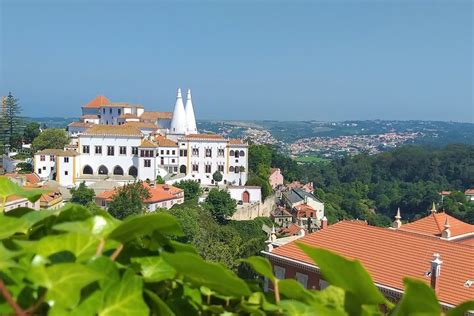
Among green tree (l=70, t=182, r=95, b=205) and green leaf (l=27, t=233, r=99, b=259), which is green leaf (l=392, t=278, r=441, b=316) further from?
green tree (l=70, t=182, r=95, b=205)

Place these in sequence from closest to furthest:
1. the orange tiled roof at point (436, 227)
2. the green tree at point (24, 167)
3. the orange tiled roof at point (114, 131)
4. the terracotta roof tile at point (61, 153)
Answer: the orange tiled roof at point (436, 227) < the terracotta roof tile at point (61, 153) < the orange tiled roof at point (114, 131) < the green tree at point (24, 167)

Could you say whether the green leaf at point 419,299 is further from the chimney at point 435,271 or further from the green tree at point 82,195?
the green tree at point 82,195

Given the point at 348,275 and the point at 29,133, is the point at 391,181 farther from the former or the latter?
the point at 348,275

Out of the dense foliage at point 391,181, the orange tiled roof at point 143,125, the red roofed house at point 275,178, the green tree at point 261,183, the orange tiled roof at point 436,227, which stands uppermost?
the orange tiled roof at point 143,125

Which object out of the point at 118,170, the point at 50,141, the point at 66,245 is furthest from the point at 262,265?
the point at 50,141

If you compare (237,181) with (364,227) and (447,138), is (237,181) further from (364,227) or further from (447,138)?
(447,138)

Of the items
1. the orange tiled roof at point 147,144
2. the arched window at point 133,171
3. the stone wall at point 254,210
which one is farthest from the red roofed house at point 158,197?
the stone wall at point 254,210
